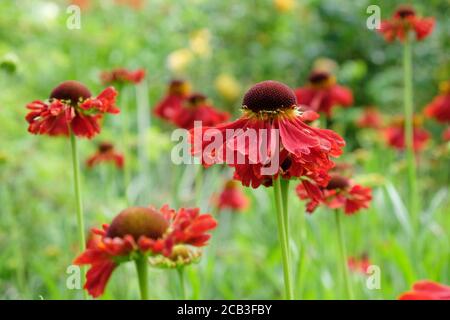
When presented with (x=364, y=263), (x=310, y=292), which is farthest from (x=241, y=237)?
(x=310, y=292)

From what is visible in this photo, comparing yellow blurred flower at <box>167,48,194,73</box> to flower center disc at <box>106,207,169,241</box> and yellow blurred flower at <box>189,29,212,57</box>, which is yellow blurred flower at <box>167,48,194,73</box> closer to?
yellow blurred flower at <box>189,29,212,57</box>

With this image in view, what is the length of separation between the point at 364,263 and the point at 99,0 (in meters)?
2.47

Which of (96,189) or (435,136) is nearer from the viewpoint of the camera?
(96,189)

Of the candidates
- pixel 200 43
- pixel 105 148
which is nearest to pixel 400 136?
pixel 105 148

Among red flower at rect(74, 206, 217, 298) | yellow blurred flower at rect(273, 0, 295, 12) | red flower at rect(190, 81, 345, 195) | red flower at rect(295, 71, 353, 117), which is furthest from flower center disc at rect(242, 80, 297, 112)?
yellow blurred flower at rect(273, 0, 295, 12)

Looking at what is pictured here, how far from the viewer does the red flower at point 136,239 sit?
62 cm

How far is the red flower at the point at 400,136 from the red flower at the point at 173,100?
783 mm

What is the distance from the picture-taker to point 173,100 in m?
1.95

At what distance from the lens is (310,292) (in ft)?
4.91

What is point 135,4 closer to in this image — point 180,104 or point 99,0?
point 99,0

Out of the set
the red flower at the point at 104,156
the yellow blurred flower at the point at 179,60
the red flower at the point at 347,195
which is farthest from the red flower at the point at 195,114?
the yellow blurred flower at the point at 179,60

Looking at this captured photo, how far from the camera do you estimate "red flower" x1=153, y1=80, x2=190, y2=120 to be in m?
1.91

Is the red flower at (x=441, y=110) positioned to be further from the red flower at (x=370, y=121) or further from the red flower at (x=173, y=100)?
the red flower at (x=173, y=100)

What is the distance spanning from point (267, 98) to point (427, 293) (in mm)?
286
